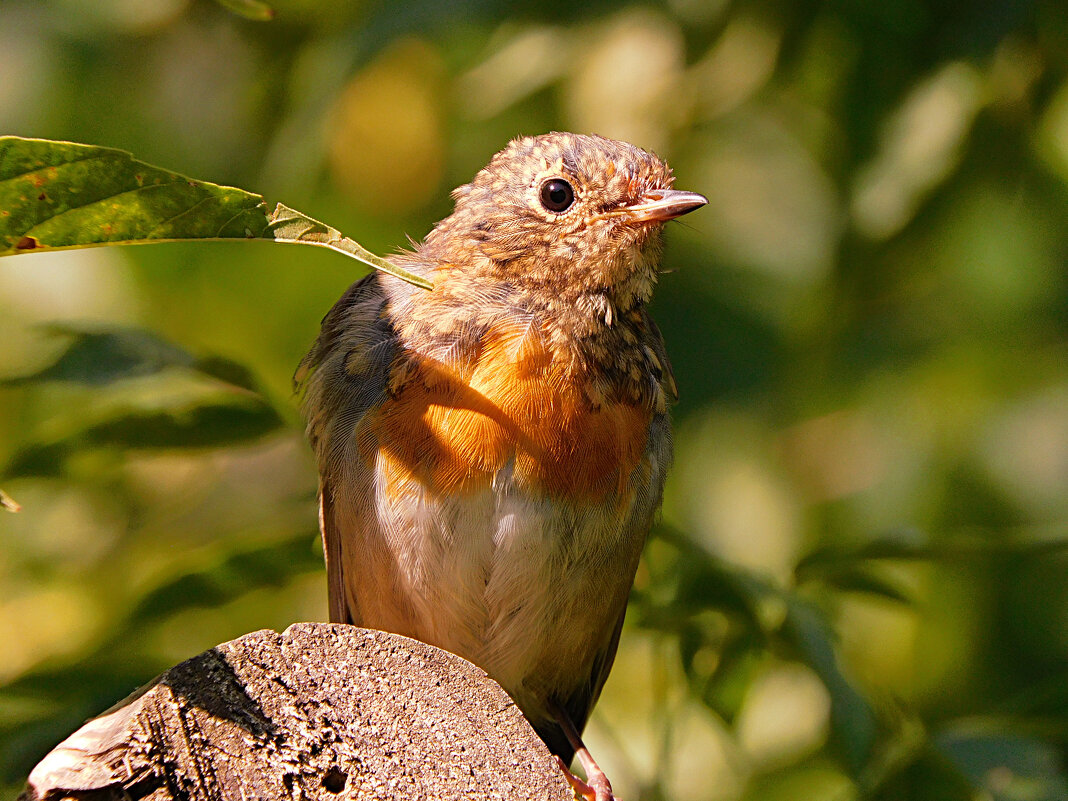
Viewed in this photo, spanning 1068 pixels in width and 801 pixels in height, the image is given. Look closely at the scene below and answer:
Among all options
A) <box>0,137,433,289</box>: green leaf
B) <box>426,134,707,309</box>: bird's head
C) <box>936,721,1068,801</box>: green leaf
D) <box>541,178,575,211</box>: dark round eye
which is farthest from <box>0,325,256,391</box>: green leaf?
<box>936,721,1068,801</box>: green leaf

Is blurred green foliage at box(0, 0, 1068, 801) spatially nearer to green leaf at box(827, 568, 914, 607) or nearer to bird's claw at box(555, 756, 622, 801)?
green leaf at box(827, 568, 914, 607)

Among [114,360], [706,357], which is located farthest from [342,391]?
[706,357]

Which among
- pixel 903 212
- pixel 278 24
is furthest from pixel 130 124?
pixel 903 212

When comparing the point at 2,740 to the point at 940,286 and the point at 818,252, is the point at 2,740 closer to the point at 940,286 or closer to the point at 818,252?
the point at 818,252

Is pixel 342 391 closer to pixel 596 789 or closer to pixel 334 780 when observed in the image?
pixel 596 789

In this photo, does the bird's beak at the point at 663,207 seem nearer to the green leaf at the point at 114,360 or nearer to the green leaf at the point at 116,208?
the green leaf at the point at 114,360
